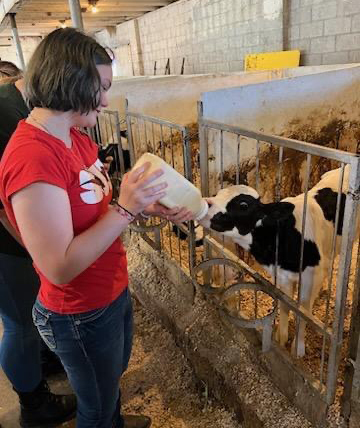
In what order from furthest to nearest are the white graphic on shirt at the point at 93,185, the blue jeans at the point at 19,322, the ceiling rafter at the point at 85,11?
the ceiling rafter at the point at 85,11, the blue jeans at the point at 19,322, the white graphic on shirt at the point at 93,185

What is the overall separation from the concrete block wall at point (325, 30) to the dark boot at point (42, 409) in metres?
5.64

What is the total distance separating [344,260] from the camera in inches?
46.3

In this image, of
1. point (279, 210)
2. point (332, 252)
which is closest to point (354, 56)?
point (279, 210)

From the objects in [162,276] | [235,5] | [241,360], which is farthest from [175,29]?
[241,360]

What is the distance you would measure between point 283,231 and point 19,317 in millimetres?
1228

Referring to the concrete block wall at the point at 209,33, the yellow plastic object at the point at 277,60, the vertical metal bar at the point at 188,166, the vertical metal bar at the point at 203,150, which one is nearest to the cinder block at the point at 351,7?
the yellow plastic object at the point at 277,60

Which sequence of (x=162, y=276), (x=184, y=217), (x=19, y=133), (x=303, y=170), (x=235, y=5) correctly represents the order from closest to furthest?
(x=19, y=133), (x=184, y=217), (x=162, y=276), (x=303, y=170), (x=235, y=5)

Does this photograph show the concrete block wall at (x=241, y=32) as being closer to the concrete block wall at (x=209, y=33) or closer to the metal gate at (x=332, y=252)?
the concrete block wall at (x=209, y=33)

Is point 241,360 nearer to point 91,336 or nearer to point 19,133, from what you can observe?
point 91,336

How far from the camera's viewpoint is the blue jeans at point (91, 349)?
3.72 feet

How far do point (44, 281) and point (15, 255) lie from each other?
46 centimetres

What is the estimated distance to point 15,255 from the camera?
1527 mm

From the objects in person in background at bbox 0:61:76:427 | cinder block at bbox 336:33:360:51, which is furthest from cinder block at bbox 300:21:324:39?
person in background at bbox 0:61:76:427

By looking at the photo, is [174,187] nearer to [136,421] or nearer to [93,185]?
[93,185]
